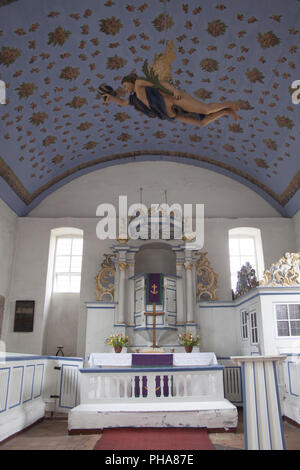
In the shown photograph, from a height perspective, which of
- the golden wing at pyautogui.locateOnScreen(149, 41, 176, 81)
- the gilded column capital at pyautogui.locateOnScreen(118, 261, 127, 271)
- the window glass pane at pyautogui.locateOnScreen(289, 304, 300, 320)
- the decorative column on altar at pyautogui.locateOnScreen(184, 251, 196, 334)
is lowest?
the window glass pane at pyautogui.locateOnScreen(289, 304, 300, 320)

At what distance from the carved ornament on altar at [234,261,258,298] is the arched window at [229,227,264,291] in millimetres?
1372

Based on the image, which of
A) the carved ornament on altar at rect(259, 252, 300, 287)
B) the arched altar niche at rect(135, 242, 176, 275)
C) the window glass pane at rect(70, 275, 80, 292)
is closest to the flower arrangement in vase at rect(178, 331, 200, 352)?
the arched altar niche at rect(135, 242, 176, 275)

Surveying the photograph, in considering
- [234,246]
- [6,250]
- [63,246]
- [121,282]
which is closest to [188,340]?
[121,282]

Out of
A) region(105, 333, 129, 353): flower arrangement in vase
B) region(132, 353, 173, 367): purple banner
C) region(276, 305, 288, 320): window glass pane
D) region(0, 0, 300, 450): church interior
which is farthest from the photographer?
region(105, 333, 129, 353): flower arrangement in vase

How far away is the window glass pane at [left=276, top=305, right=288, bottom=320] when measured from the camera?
8211 mm

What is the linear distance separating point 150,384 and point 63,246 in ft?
22.2

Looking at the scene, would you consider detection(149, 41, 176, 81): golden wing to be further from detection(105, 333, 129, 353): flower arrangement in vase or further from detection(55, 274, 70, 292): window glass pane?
detection(55, 274, 70, 292): window glass pane

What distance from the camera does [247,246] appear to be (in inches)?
490

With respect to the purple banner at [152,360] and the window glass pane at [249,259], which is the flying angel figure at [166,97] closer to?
the purple banner at [152,360]

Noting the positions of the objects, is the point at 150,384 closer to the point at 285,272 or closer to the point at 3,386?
the point at 3,386

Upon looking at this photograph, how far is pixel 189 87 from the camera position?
31.7ft

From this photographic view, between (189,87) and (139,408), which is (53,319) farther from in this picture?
(189,87)

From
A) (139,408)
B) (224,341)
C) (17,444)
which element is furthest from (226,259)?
(17,444)
